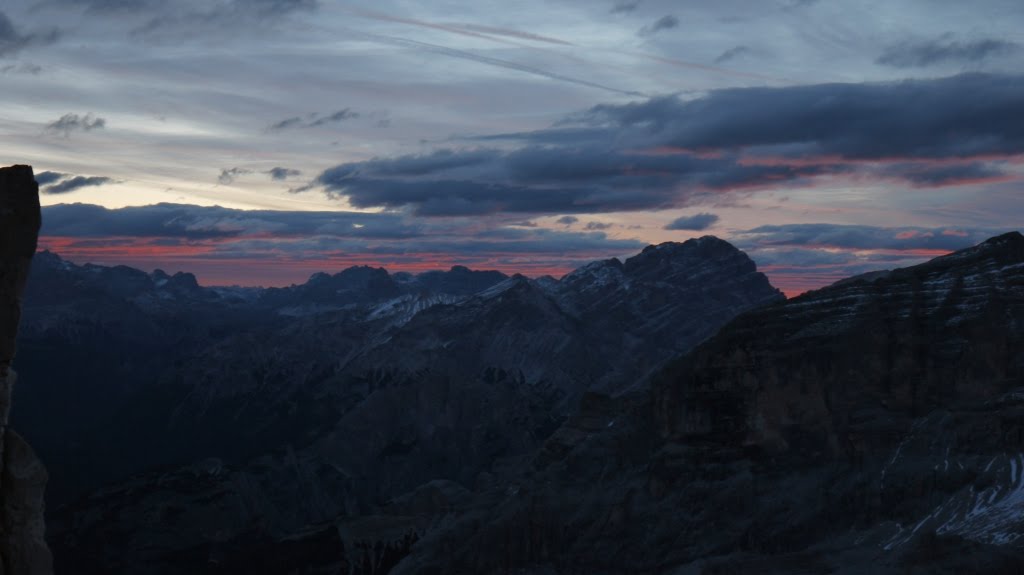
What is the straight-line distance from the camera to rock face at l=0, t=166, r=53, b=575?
27.9m

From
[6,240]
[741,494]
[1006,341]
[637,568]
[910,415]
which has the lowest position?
[637,568]

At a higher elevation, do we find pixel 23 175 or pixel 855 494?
pixel 23 175

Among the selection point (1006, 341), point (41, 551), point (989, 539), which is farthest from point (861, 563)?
point (41, 551)

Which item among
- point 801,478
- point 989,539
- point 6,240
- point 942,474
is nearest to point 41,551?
point 6,240

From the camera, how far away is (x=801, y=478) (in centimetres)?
19812

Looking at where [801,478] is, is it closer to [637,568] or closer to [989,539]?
[637,568]

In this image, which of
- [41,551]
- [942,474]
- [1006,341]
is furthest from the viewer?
[1006,341]

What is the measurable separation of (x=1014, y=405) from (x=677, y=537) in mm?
61220

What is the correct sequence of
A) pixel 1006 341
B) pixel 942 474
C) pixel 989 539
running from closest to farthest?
pixel 989 539 → pixel 942 474 → pixel 1006 341

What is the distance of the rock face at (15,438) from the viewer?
27875 millimetres

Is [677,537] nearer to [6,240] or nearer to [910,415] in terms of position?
[910,415]

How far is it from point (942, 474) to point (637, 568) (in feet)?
180

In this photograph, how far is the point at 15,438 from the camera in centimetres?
2891

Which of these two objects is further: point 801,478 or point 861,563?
point 801,478
